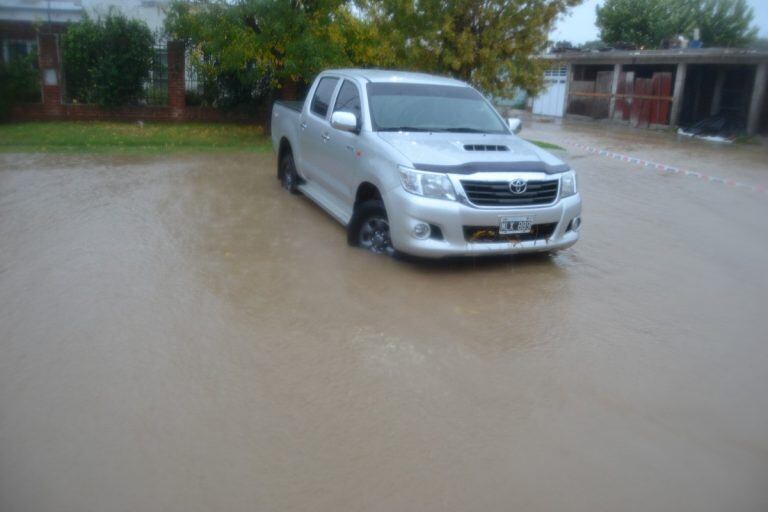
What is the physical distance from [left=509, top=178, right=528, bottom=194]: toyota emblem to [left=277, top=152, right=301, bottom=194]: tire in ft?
12.7

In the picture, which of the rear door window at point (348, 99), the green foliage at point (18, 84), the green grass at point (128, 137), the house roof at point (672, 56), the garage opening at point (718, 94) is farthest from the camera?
the garage opening at point (718, 94)

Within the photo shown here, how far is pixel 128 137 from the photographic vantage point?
619 inches

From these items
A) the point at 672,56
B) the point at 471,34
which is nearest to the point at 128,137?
the point at 471,34

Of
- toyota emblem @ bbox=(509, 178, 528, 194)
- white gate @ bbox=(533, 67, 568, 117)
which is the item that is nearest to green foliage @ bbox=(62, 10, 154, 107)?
toyota emblem @ bbox=(509, 178, 528, 194)

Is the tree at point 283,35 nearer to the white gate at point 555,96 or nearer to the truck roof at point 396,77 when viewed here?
the truck roof at point 396,77

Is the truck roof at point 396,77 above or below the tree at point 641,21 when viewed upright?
below

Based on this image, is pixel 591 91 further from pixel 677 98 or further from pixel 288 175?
pixel 288 175

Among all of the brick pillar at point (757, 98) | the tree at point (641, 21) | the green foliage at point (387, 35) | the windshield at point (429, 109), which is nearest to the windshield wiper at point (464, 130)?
the windshield at point (429, 109)

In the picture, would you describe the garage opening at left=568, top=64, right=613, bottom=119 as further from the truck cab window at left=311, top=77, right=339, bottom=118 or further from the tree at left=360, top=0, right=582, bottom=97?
the truck cab window at left=311, top=77, right=339, bottom=118

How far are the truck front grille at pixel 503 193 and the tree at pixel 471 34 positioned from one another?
893 centimetres

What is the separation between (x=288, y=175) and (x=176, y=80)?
9876 millimetres

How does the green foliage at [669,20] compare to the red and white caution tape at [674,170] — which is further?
the green foliage at [669,20]

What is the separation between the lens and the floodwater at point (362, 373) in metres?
3.52

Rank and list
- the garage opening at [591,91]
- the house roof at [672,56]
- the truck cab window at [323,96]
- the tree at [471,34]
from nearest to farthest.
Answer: the truck cab window at [323,96] < the tree at [471,34] < the house roof at [672,56] < the garage opening at [591,91]
